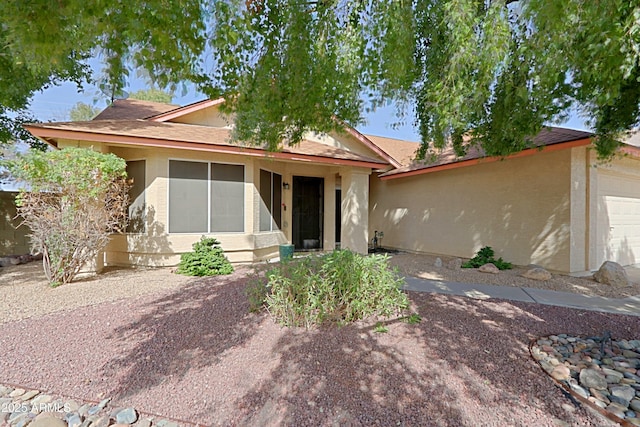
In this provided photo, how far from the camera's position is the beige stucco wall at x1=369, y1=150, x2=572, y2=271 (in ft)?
23.6

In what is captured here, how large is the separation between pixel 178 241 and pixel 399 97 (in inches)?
248

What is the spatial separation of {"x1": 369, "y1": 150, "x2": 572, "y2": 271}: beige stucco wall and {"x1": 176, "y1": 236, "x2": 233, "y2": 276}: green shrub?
23.7 feet

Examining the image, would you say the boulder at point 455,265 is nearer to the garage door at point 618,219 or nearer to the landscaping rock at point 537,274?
the landscaping rock at point 537,274

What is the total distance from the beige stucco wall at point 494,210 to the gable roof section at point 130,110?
10067 millimetres

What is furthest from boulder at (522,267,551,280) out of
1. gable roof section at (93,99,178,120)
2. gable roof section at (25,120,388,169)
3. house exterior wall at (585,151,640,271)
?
gable roof section at (93,99,178,120)

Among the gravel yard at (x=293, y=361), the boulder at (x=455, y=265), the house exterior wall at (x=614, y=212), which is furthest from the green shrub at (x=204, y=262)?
the house exterior wall at (x=614, y=212)

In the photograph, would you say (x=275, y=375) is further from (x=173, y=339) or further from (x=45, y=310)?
(x=45, y=310)

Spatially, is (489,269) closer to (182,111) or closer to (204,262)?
(204,262)

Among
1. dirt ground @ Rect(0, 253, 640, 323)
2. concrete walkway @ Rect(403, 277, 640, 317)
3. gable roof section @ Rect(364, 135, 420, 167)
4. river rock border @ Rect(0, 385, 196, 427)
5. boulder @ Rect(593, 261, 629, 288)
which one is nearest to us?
river rock border @ Rect(0, 385, 196, 427)

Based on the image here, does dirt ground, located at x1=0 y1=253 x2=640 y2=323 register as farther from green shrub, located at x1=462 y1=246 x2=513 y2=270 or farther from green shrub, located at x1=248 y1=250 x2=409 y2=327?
green shrub, located at x1=248 y1=250 x2=409 y2=327

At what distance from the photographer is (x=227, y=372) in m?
2.94

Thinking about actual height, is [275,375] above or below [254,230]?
below

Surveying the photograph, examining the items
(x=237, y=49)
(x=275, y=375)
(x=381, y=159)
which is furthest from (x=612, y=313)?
(x=381, y=159)

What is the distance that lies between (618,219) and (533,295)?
16.6ft
